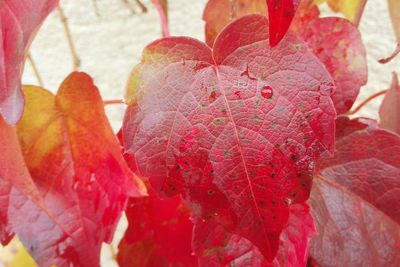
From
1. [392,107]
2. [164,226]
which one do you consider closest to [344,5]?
[392,107]

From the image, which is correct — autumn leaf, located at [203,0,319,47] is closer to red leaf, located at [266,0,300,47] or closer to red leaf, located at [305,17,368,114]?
red leaf, located at [305,17,368,114]

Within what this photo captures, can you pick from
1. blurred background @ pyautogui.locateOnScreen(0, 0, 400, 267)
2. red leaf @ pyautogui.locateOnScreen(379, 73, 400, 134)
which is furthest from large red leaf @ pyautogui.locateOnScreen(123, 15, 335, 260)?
blurred background @ pyautogui.locateOnScreen(0, 0, 400, 267)

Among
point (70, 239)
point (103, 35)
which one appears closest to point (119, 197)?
point (70, 239)

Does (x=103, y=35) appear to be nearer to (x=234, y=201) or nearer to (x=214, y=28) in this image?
(x=214, y=28)

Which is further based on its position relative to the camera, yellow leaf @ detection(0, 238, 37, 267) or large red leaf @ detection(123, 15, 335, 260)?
yellow leaf @ detection(0, 238, 37, 267)

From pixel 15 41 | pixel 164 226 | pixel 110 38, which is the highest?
pixel 15 41

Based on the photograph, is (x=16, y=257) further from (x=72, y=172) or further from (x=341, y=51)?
(x=341, y=51)

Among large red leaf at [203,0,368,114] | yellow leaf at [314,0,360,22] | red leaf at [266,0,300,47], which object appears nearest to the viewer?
red leaf at [266,0,300,47]
